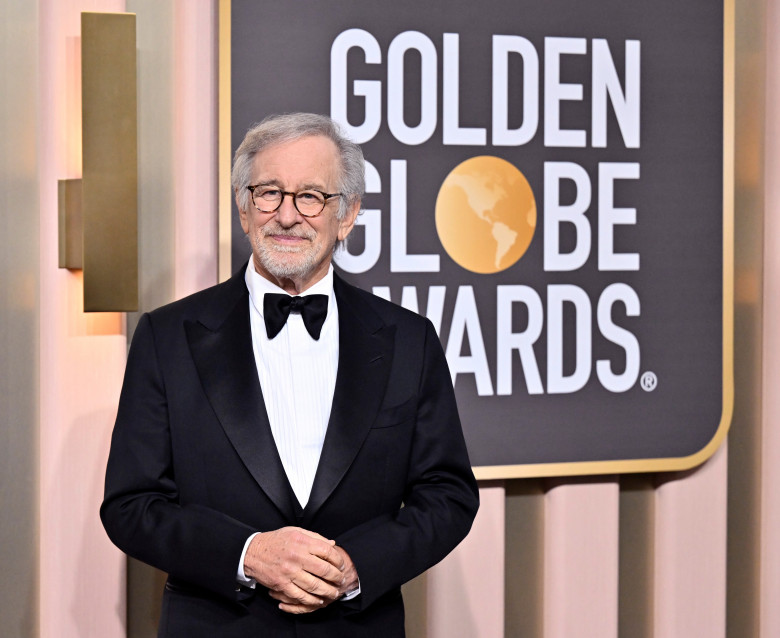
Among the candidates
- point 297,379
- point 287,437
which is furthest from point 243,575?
point 297,379

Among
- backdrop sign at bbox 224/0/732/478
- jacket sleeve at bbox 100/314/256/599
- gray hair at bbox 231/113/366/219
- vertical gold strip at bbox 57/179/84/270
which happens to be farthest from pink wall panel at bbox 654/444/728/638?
vertical gold strip at bbox 57/179/84/270

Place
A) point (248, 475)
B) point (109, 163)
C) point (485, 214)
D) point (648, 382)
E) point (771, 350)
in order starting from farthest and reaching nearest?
1. point (771, 350)
2. point (648, 382)
3. point (485, 214)
4. point (109, 163)
5. point (248, 475)

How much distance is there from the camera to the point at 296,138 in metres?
1.71

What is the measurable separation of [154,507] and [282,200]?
1.77ft

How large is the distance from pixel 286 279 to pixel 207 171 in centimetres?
60

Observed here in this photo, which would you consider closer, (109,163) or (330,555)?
(330,555)

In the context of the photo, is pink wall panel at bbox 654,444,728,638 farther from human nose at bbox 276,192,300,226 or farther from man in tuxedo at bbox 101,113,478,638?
human nose at bbox 276,192,300,226

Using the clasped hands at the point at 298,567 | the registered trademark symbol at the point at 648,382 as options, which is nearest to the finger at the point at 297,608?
the clasped hands at the point at 298,567

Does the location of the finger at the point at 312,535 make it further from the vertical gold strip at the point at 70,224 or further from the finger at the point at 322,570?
the vertical gold strip at the point at 70,224

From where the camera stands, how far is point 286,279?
1.76 m

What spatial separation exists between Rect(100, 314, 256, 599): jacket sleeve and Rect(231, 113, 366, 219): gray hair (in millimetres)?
320

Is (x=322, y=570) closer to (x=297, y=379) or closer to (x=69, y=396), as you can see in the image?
(x=297, y=379)

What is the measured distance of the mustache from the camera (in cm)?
170

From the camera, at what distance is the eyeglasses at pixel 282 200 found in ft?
5.59
